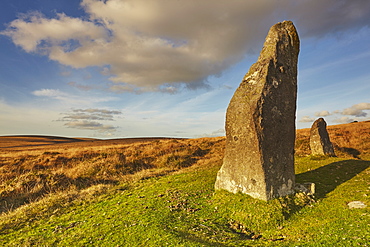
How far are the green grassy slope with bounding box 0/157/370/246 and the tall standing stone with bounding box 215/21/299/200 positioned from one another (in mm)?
624

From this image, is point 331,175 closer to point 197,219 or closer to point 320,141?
point 320,141

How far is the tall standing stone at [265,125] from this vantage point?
8.45 metres

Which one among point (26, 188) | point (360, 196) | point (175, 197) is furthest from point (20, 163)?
point (360, 196)

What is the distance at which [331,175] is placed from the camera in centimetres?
1191

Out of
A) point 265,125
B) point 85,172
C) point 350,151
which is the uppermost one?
point 265,125

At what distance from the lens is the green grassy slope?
248 inches

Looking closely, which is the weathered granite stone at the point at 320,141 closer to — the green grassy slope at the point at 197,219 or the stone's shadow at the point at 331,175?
the stone's shadow at the point at 331,175

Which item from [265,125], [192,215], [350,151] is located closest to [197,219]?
[192,215]

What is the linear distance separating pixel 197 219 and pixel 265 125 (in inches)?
164

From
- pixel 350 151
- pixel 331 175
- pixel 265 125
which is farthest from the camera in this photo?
pixel 350 151

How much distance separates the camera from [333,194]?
927 cm

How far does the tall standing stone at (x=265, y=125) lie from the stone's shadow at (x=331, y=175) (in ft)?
7.18

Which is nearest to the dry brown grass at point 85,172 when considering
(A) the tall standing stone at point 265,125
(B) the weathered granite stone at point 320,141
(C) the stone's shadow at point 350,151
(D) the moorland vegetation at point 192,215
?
(C) the stone's shadow at point 350,151

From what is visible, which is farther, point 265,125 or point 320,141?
point 320,141
